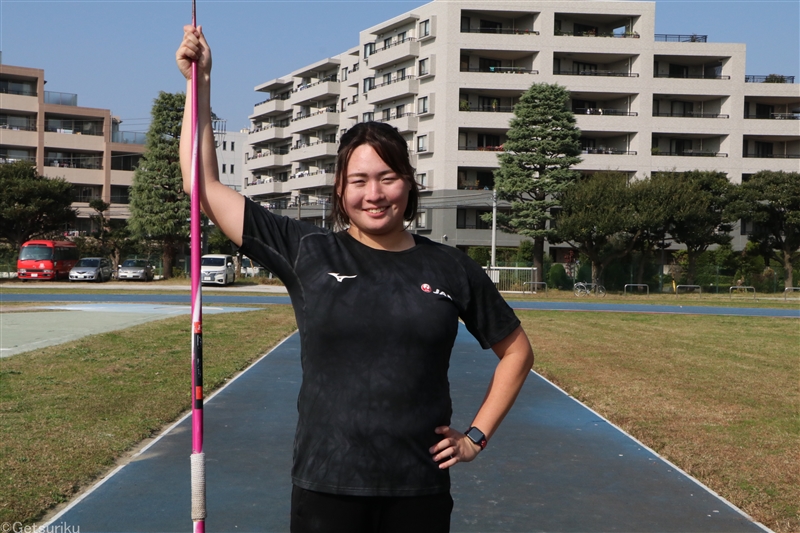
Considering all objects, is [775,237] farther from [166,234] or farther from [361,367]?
[361,367]

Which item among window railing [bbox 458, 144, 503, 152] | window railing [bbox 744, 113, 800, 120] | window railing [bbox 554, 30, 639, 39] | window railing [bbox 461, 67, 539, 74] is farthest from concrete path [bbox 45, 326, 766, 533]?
window railing [bbox 744, 113, 800, 120]

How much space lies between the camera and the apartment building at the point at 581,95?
54.5 m

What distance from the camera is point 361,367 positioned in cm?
231

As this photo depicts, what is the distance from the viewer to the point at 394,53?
59.2m

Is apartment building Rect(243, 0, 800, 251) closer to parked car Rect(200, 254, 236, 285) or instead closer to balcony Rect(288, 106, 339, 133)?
balcony Rect(288, 106, 339, 133)

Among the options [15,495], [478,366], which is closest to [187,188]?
[15,495]

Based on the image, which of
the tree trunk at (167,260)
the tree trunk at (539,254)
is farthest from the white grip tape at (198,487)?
the tree trunk at (167,260)

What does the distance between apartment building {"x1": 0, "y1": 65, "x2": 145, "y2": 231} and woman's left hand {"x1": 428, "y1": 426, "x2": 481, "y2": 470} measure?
69905mm

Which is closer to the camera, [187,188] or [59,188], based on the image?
[187,188]

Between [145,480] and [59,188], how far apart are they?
5042cm

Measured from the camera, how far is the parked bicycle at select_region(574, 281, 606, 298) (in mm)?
39469

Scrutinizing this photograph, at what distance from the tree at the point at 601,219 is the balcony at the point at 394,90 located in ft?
59.7

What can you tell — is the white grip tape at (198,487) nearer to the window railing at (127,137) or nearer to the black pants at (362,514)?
the black pants at (362,514)

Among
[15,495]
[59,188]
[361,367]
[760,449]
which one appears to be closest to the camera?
[361,367]
